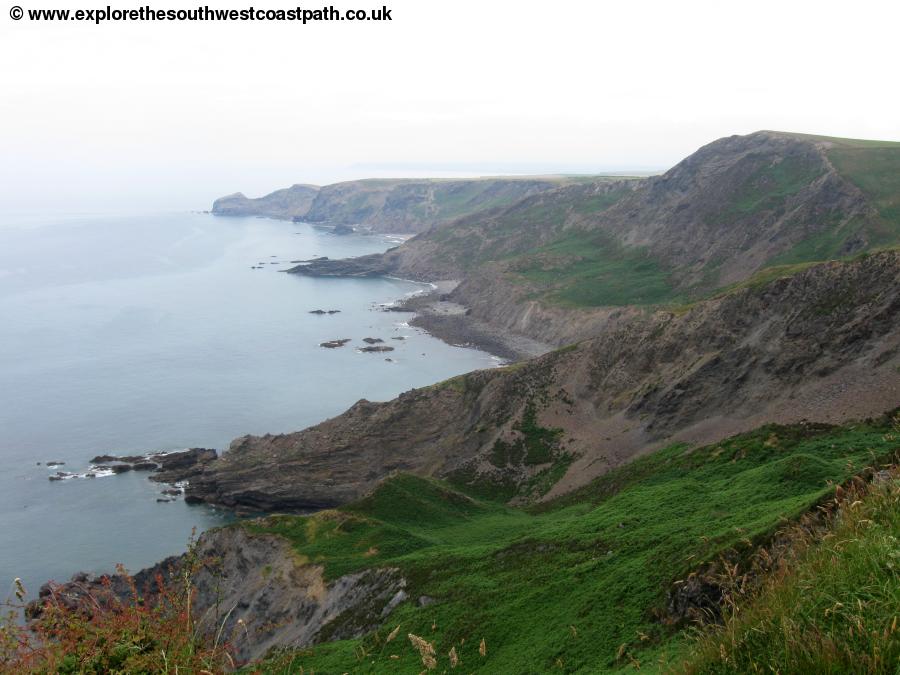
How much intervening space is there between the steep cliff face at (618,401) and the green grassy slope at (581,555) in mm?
7788

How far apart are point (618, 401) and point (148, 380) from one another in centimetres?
7213

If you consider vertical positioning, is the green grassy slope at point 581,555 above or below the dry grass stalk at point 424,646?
below

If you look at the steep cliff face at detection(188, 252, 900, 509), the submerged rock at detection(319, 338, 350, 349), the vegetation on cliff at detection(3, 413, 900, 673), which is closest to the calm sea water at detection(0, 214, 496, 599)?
the submerged rock at detection(319, 338, 350, 349)

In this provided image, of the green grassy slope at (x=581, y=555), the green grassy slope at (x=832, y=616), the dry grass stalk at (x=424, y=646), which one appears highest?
the green grassy slope at (x=832, y=616)

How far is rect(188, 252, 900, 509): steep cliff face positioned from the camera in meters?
44.4

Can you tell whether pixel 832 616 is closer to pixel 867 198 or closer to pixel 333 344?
pixel 867 198

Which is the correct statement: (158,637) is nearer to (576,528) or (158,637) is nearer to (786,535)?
(786,535)

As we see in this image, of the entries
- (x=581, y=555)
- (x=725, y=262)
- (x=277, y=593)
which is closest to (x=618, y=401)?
(x=277, y=593)

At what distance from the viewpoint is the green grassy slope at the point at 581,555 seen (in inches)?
693

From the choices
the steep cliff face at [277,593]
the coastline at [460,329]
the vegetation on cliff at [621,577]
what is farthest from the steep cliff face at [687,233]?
the steep cliff face at [277,593]

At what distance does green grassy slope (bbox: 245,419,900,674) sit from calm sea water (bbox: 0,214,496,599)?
85.5ft

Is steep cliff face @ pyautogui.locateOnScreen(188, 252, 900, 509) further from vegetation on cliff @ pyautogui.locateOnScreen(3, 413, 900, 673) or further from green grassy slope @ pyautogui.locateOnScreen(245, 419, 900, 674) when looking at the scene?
green grassy slope @ pyautogui.locateOnScreen(245, 419, 900, 674)

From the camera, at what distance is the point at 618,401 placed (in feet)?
194

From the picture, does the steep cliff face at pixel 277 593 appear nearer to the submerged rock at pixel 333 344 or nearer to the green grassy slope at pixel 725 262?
the submerged rock at pixel 333 344
